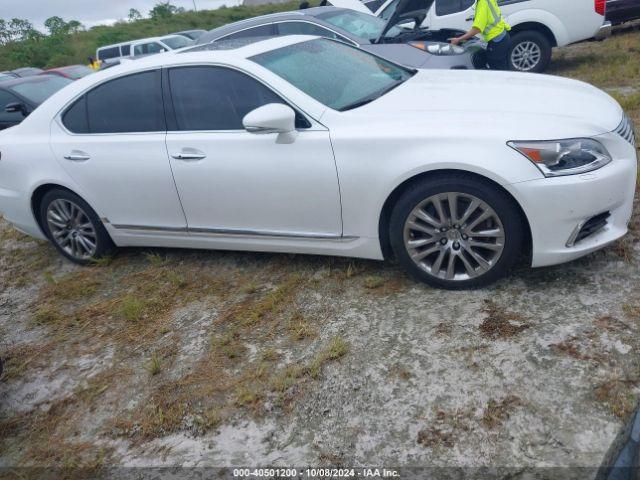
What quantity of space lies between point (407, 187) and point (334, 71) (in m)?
1.18

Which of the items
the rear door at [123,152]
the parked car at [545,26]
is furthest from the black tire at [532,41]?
the rear door at [123,152]

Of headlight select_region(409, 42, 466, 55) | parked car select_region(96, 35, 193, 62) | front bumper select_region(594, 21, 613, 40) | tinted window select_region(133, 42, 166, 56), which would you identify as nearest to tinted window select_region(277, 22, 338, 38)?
headlight select_region(409, 42, 466, 55)

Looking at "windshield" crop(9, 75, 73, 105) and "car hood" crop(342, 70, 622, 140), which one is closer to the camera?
"car hood" crop(342, 70, 622, 140)

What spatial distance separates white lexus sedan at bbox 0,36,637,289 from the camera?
10.0ft

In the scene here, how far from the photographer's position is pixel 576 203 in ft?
9.65

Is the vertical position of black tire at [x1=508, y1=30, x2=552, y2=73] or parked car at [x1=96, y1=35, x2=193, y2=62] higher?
parked car at [x1=96, y1=35, x2=193, y2=62]

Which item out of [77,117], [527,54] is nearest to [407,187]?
Answer: [77,117]

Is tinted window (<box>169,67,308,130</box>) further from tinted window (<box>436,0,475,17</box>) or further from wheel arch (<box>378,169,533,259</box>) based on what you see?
tinted window (<box>436,0,475,17</box>)

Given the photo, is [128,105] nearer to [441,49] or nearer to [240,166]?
[240,166]

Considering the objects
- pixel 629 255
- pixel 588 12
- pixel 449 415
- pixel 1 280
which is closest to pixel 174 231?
pixel 1 280

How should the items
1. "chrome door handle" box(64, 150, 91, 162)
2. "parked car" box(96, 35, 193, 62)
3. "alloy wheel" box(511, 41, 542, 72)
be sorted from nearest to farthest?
"chrome door handle" box(64, 150, 91, 162)
"alloy wheel" box(511, 41, 542, 72)
"parked car" box(96, 35, 193, 62)

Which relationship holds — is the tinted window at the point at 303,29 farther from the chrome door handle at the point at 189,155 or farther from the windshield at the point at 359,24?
the chrome door handle at the point at 189,155

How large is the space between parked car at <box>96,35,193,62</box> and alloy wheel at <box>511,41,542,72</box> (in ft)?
38.7

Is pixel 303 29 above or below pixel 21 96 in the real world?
above
